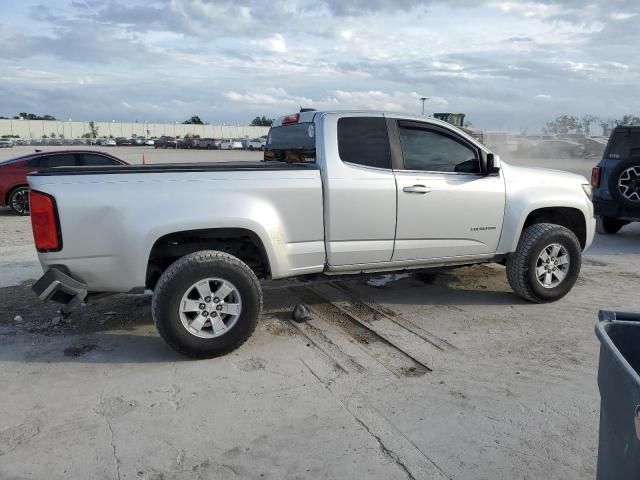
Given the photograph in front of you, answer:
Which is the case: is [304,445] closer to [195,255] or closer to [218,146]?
[195,255]

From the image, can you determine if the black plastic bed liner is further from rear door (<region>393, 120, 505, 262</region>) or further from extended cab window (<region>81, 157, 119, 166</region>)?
extended cab window (<region>81, 157, 119, 166</region>)

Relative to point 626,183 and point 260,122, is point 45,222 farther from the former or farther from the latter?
point 260,122

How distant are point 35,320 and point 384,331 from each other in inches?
130

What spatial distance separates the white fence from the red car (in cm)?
10355

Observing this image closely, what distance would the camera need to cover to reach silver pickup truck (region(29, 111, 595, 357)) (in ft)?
13.6

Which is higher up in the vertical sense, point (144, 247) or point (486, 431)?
point (144, 247)

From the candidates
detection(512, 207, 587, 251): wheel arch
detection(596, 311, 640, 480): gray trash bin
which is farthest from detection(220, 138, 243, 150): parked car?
detection(596, 311, 640, 480): gray trash bin

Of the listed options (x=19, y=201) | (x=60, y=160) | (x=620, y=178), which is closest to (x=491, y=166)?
(x=620, y=178)

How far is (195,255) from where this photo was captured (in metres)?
4.30

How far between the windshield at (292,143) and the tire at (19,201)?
8293 mm

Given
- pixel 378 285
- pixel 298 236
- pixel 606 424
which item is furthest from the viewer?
pixel 378 285

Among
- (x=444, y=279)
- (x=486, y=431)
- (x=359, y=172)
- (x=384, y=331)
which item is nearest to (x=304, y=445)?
(x=486, y=431)

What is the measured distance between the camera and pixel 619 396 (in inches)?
78.3

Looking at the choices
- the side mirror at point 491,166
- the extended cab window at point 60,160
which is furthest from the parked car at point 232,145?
the side mirror at point 491,166
